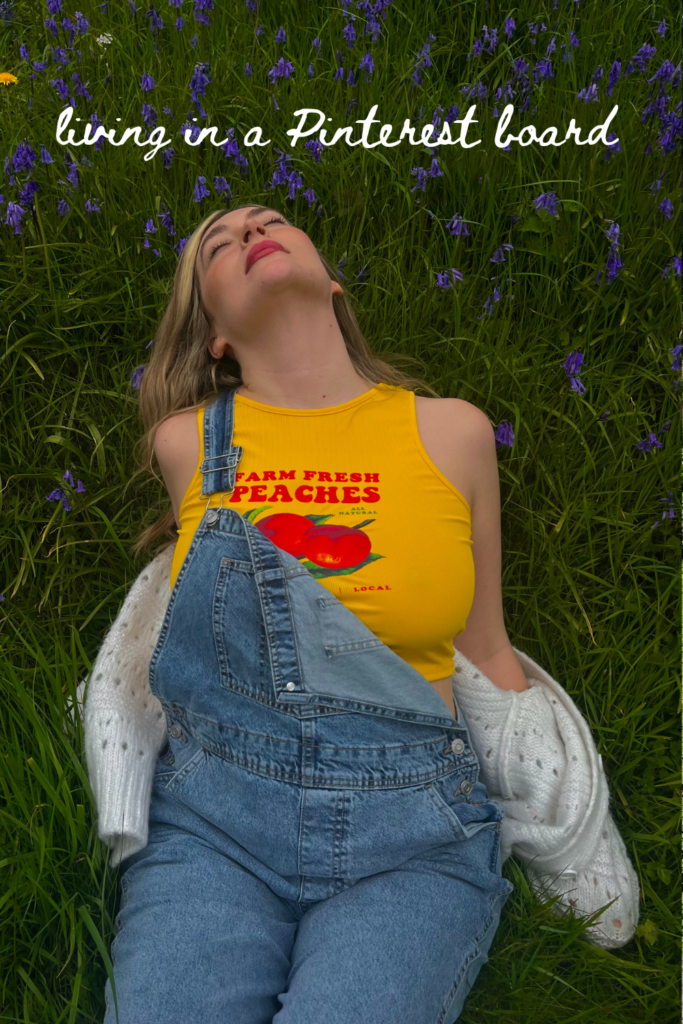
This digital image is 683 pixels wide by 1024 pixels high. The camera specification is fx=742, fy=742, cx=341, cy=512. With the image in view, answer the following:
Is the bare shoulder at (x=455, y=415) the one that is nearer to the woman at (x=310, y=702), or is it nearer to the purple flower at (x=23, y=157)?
the woman at (x=310, y=702)

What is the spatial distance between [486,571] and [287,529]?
0.60m

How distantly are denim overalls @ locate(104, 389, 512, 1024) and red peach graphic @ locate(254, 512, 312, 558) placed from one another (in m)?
0.07

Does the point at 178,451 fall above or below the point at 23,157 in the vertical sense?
below

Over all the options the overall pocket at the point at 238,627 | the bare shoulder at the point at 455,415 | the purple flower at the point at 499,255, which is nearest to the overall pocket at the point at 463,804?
the overall pocket at the point at 238,627

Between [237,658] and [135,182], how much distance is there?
185cm

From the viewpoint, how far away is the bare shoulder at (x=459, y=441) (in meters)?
1.92

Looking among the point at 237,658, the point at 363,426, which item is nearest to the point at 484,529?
the point at 363,426

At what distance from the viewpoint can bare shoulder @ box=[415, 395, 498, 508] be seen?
1.92 meters

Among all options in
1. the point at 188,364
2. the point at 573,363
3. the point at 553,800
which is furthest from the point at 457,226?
the point at 553,800

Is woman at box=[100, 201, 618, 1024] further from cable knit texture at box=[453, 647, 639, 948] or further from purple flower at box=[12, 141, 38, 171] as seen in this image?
purple flower at box=[12, 141, 38, 171]

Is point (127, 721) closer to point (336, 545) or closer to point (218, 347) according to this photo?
point (336, 545)

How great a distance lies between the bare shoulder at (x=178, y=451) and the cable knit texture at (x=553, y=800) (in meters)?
0.89

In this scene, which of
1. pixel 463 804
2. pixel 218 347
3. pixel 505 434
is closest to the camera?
pixel 463 804

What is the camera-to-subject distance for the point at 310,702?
163cm
